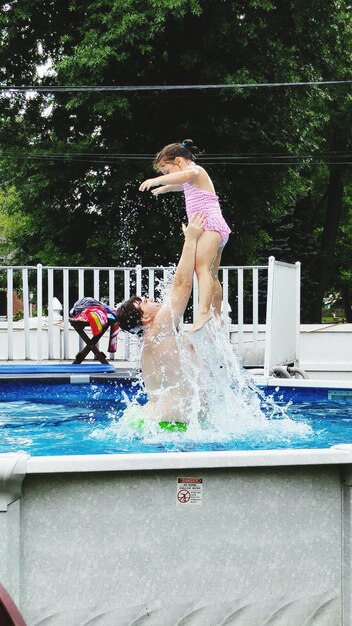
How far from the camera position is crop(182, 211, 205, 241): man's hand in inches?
Result: 216

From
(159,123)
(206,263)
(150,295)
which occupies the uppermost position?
(159,123)

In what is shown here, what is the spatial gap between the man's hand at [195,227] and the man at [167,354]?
50 cm

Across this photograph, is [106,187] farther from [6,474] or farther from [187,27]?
[6,474]

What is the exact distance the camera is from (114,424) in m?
5.71

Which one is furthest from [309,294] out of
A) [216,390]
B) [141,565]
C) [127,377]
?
[141,565]

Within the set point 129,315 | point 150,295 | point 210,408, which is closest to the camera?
point 129,315

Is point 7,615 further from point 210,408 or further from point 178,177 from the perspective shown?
point 178,177

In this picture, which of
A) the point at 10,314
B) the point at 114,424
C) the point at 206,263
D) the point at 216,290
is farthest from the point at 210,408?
the point at 10,314

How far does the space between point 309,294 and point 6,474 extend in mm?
22985

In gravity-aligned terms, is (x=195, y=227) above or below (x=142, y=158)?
below

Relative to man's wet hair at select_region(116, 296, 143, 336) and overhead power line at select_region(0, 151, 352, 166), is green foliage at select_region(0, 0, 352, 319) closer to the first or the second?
overhead power line at select_region(0, 151, 352, 166)

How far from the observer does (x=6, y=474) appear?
2574mm

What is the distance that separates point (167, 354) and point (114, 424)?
→ 109 cm

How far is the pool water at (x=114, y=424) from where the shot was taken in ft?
15.9
